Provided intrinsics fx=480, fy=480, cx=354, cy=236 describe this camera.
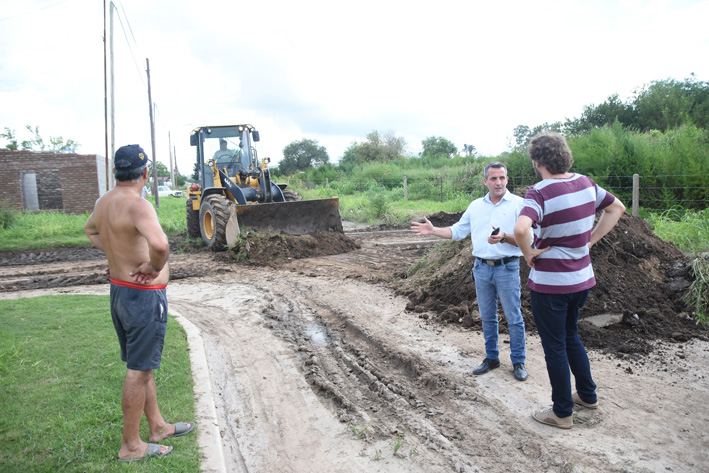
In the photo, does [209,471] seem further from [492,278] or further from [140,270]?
[492,278]

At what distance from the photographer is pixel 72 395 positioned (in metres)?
3.92

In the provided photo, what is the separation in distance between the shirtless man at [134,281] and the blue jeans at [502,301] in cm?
282

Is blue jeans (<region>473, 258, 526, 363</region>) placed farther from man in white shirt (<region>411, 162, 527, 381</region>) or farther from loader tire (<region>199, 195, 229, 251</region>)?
loader tire (<region>199, 195, 229, 251</region>)

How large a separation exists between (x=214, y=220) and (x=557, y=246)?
9.25 metres

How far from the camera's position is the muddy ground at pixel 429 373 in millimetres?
3219

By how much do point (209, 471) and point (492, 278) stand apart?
9.28 ft

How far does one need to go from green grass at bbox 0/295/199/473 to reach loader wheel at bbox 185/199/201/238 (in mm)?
7570

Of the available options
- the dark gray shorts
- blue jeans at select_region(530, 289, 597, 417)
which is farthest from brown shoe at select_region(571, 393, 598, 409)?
the dark gray shorts

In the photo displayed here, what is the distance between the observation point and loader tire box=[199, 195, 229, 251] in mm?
11297

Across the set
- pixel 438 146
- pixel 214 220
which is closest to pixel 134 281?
pixel 214 220

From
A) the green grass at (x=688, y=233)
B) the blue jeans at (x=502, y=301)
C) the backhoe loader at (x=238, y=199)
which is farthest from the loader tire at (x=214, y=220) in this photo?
the green grass at (x=688, y=233)

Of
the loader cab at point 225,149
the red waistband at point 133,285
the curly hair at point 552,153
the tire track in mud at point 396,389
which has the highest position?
the loader cab at point 225,149

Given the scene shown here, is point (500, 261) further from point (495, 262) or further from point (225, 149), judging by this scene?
point (225, 149)

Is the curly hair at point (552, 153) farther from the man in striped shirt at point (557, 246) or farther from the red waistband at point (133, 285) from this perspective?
the red waistband at point (133, 285)
